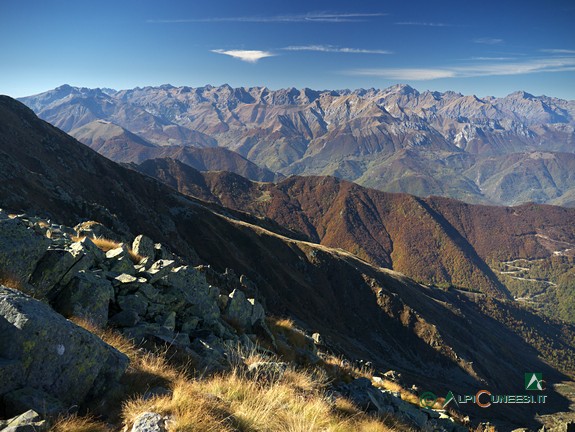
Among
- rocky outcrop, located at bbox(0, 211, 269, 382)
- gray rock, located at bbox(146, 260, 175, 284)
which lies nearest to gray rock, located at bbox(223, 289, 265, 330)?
rocky outcrop, located at bbox(0, 211, 269, 382)

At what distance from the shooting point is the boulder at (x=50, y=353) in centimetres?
677

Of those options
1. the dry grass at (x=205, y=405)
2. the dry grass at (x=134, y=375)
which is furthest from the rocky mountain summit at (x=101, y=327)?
the dry grass at (x=205, y=405)

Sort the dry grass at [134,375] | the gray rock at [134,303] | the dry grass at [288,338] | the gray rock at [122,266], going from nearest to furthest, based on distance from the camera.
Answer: the dry grass at [134,375], the gray rock at [134,303], the gray rock at [122,266], the dry grass at [288,338]

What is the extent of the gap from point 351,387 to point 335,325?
11168cm

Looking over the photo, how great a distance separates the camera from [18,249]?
10891mm

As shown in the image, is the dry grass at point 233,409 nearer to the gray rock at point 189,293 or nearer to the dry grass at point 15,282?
the dry grass at point 15,282

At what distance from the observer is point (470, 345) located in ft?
532

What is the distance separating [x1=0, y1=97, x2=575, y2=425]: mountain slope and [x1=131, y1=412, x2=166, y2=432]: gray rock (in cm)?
7989

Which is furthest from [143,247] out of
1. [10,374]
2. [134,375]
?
[10,374]

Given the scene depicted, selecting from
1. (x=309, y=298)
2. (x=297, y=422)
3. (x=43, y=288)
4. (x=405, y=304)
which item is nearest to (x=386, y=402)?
(x=297, y=422)

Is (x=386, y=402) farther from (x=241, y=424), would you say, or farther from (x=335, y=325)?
(x=335, y=325)

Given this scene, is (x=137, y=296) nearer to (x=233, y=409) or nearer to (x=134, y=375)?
(x=134, y=375)

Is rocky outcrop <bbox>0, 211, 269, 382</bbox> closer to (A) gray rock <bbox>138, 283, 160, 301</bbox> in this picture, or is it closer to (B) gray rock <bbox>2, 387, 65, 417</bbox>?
(A) gray rock <bbox>138, 283, 160, 301</bbox>

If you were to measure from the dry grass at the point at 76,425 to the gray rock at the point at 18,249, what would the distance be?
19.9 feet
